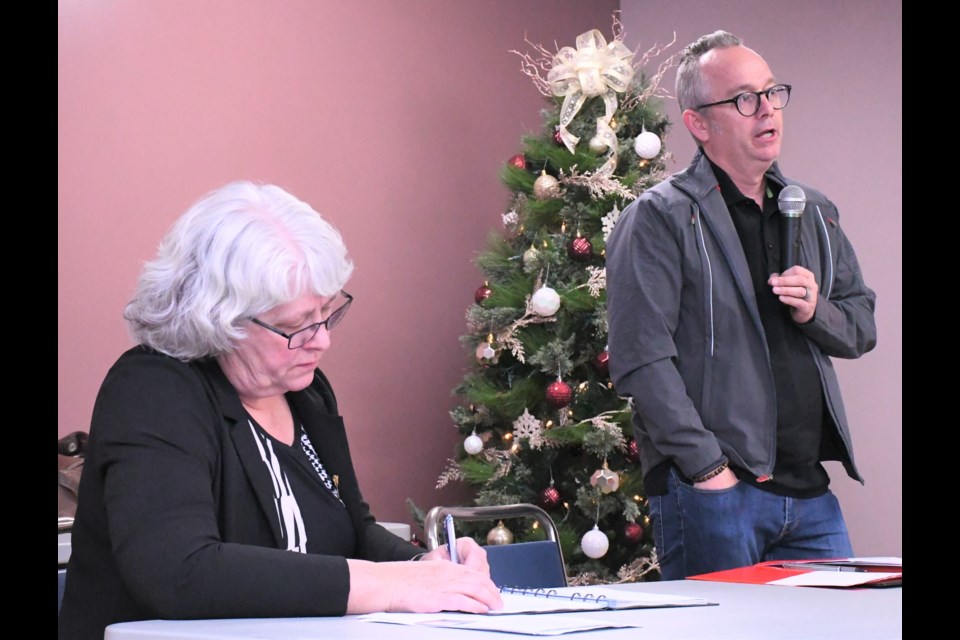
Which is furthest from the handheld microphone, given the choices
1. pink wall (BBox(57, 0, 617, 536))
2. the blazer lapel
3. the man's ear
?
pink wall (BBox(57, 0, 617, 536))

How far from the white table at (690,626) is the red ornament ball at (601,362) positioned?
251 cm

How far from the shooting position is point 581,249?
13.4ft

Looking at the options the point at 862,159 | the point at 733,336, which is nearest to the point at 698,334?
the point at 733,336

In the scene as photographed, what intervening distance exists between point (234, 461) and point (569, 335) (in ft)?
8.73

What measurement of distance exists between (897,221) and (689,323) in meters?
2.57

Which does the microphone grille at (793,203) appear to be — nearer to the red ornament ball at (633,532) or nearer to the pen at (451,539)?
the pen at (451,539)

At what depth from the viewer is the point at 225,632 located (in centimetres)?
116

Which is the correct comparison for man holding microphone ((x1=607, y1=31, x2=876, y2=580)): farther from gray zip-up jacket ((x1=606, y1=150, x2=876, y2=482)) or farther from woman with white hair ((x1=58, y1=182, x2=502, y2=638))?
→ woman with white hair ((x1=58, y1=182, x2=502, y2=638))

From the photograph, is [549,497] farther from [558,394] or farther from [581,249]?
[581,249]

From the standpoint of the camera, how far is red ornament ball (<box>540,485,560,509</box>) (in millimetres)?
4031

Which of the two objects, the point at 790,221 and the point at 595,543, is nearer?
the point at 790,221

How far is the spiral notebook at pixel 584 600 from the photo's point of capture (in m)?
1.35

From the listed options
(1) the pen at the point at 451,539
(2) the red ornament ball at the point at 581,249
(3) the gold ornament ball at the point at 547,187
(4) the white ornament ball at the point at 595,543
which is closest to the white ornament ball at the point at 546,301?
(2) the red ornament ball at the point at 581,249

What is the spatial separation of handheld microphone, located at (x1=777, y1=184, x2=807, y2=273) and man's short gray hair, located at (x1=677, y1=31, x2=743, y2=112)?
0.31 m
